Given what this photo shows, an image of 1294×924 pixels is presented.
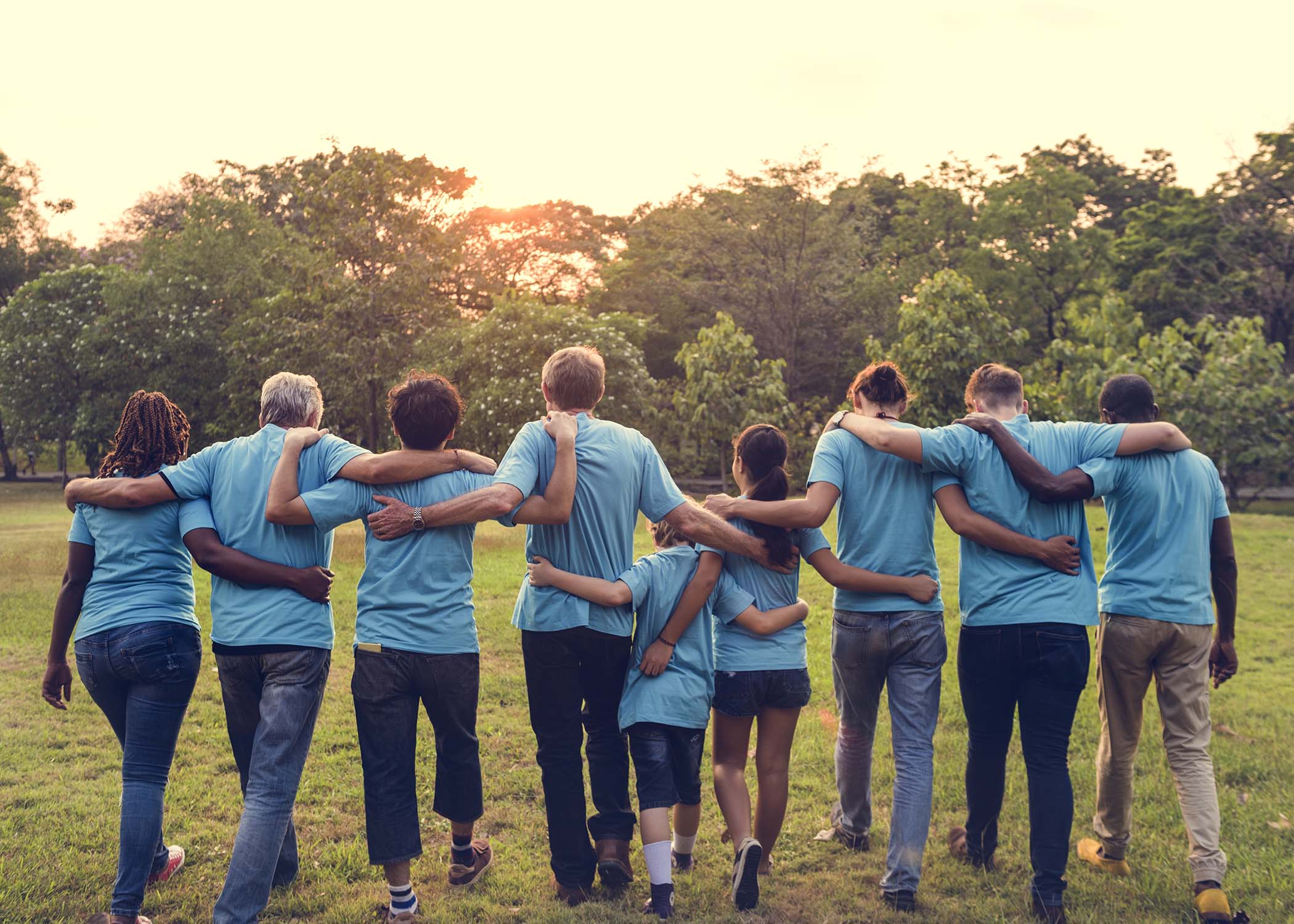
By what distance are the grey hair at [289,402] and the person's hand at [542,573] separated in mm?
1074

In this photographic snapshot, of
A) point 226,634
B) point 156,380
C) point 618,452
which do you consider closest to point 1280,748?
point 618,452

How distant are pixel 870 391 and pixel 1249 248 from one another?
1410 inches

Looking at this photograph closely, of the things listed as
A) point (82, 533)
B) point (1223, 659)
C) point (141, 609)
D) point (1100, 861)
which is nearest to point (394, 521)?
point (141, 609)

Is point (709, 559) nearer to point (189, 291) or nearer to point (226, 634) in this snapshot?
point (226, 634)

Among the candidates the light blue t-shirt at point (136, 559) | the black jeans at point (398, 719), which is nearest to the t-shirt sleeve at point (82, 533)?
the light blue t-shirt at point (136, 559)

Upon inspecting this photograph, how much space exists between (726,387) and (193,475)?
20772 millimetres

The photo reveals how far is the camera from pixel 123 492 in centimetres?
400

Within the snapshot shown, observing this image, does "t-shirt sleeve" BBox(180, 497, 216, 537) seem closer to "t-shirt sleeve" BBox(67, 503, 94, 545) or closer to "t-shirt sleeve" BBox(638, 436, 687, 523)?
"t-shirt sleeve" BBox(67, 503, 94, 545)

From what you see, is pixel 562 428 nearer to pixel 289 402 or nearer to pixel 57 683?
pixel 289 402

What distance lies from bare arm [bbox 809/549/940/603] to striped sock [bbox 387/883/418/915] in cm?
211

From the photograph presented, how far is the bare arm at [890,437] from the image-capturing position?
4223 mm

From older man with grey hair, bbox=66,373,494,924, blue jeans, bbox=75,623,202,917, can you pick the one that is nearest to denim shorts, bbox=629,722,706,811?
older man with grey hair, bbox=66,373,494,924

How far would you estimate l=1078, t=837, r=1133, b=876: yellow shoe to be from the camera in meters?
4.64

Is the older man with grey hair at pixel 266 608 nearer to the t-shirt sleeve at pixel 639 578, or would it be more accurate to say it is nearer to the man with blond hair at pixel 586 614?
the man with blond hair at pixel 586 614
